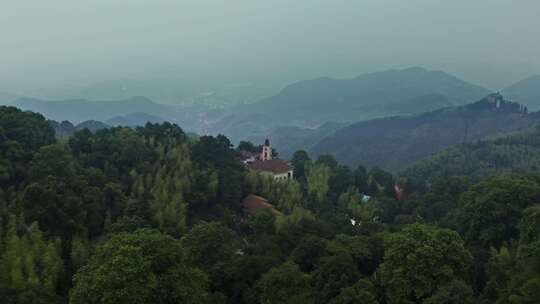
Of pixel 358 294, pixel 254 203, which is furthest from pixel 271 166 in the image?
pixel 358 294

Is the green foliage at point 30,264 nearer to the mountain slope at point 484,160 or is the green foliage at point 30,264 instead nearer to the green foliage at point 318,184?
the green foliage at point 318,184

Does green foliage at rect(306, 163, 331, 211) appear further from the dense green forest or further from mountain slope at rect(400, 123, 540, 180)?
mountain slope at rect(400, 123, 540, 180)

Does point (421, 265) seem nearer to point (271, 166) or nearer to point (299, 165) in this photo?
point (271, 166)

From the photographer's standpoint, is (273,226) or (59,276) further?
(273,226)

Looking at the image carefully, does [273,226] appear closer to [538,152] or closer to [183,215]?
[183,215]

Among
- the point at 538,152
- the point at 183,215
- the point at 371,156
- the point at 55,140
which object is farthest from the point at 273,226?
the point at 371,156

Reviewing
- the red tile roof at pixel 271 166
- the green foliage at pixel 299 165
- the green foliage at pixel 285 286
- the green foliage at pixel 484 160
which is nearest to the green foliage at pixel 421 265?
the green foliage at pixel 285 286

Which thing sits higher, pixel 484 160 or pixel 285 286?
pixel 484 160
